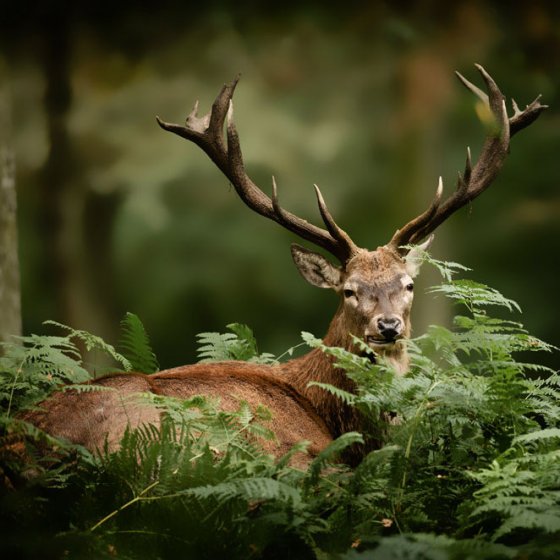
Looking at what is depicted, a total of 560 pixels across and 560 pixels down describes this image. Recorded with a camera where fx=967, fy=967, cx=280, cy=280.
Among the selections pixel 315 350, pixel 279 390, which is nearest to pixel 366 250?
pixel 315 350

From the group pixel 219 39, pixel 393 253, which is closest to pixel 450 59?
pixel 219 39

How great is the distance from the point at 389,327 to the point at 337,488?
1803 millimetres

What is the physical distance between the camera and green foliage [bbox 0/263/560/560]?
9.70ft

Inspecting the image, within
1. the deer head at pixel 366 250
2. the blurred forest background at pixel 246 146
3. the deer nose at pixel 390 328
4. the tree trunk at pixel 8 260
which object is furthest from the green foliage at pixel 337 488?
the blurred forest background at pixel 246 146

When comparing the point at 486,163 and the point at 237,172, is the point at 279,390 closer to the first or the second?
the point at 237,172

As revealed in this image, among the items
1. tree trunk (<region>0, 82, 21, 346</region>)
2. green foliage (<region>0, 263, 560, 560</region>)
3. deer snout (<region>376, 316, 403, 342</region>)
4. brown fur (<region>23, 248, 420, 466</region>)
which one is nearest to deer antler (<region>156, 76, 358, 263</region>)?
brown fur (<region>23, 248, 420, 466</region>)

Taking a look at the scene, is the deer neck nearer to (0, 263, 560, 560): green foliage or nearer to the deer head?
the deer head

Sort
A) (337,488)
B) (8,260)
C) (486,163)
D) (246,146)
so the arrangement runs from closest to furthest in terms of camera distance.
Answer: (337,488)
(486,163)
(8,260)
(246,146)

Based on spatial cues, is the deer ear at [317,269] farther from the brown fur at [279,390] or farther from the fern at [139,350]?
the fern at [139,350]

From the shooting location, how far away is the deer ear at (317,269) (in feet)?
18.2

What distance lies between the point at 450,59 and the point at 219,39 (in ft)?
12.1

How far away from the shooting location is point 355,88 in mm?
14094

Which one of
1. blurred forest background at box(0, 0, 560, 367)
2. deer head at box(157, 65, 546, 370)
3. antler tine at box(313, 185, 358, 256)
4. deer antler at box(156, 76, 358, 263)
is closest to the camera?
deer head at box(157, 65, 546, 370)

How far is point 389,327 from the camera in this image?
4.98 meters
